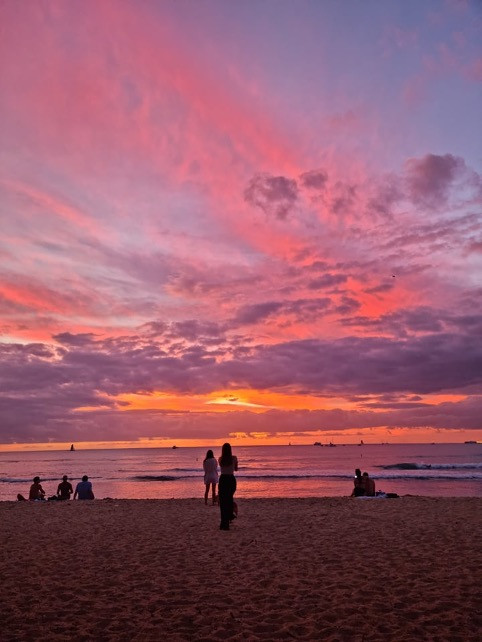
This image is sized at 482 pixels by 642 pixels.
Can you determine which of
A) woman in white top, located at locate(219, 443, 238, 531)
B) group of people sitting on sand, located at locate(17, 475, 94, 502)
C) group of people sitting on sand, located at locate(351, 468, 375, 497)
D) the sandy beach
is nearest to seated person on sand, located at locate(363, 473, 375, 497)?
group of people sitting on sand, located at locate(351, 468, 375, 497)

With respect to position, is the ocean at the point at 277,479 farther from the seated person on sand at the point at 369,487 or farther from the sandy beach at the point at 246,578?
the sandy beach at the point at 246,578

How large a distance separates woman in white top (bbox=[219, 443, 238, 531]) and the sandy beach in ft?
→ 1.54

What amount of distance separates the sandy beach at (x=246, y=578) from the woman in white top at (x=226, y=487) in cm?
47

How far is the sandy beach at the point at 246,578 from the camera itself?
637cm

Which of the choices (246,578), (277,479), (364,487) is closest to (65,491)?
(364,487)

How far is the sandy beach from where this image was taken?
251 inches

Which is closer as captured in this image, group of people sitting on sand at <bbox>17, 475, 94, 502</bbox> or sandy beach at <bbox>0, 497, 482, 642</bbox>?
sandy beach at <bbox>0, 497, 482, 642</bbox>

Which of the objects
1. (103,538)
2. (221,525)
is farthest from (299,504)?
(103,538)

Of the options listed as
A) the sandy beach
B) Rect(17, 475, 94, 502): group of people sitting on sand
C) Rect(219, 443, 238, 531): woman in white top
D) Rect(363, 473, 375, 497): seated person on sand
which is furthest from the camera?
Rect(17, 475, 94, 502): group of people sitting on sand

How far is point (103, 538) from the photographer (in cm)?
1341

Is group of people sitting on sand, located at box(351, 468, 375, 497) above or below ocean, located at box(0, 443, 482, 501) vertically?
above

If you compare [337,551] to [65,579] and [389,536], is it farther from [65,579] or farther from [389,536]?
[65,579]

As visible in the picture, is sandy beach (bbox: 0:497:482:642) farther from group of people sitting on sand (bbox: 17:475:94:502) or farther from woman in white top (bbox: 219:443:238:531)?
group of people sitting on sand (bbox: 17:475:94:502)

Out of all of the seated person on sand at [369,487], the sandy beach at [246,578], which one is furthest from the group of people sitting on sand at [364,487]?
the sandy beach at [246,578]
